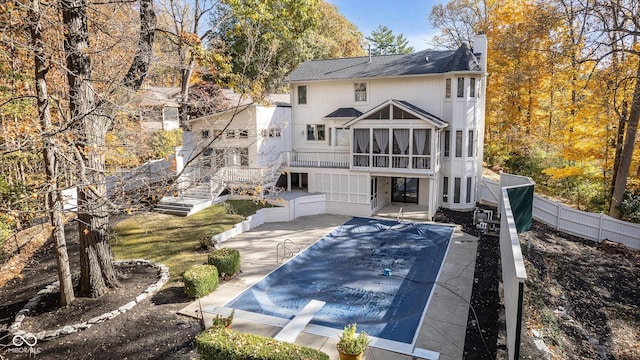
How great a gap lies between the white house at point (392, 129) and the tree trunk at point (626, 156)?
6.35 m

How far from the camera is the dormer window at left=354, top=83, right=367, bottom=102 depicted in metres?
22.4

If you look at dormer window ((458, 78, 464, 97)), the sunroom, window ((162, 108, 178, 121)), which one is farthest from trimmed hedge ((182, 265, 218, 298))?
window ((162, 108, 178, 121))

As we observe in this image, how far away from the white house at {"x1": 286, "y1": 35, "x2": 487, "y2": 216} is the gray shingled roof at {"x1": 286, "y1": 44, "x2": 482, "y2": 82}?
6cm

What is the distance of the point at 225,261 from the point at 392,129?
11.6m

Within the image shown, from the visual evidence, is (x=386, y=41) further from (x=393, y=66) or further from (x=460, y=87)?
(x=460, y=87)

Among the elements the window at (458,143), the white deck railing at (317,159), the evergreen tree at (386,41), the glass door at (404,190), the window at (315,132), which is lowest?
the glass door at (404,190)

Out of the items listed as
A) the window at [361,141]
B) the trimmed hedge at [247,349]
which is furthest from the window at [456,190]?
the trimmed hedge at [247,349]

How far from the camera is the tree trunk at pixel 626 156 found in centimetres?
1570

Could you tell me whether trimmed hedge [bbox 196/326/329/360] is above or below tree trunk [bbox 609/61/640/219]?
below

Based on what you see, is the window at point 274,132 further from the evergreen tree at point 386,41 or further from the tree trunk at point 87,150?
the evergreen tree at point 386,41

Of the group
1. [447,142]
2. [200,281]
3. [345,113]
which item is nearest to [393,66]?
[345,113]

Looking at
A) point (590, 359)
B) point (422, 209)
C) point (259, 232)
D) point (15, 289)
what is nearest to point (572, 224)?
point (422, 209)

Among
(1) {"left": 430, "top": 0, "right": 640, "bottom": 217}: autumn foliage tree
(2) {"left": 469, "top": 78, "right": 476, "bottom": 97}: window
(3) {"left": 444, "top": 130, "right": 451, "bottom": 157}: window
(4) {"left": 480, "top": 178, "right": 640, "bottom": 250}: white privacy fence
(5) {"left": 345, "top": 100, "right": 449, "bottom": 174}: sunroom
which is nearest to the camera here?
(4) {"left": 480, "top": 178, "right": 640, "bottom": 250}: white privacy fence
